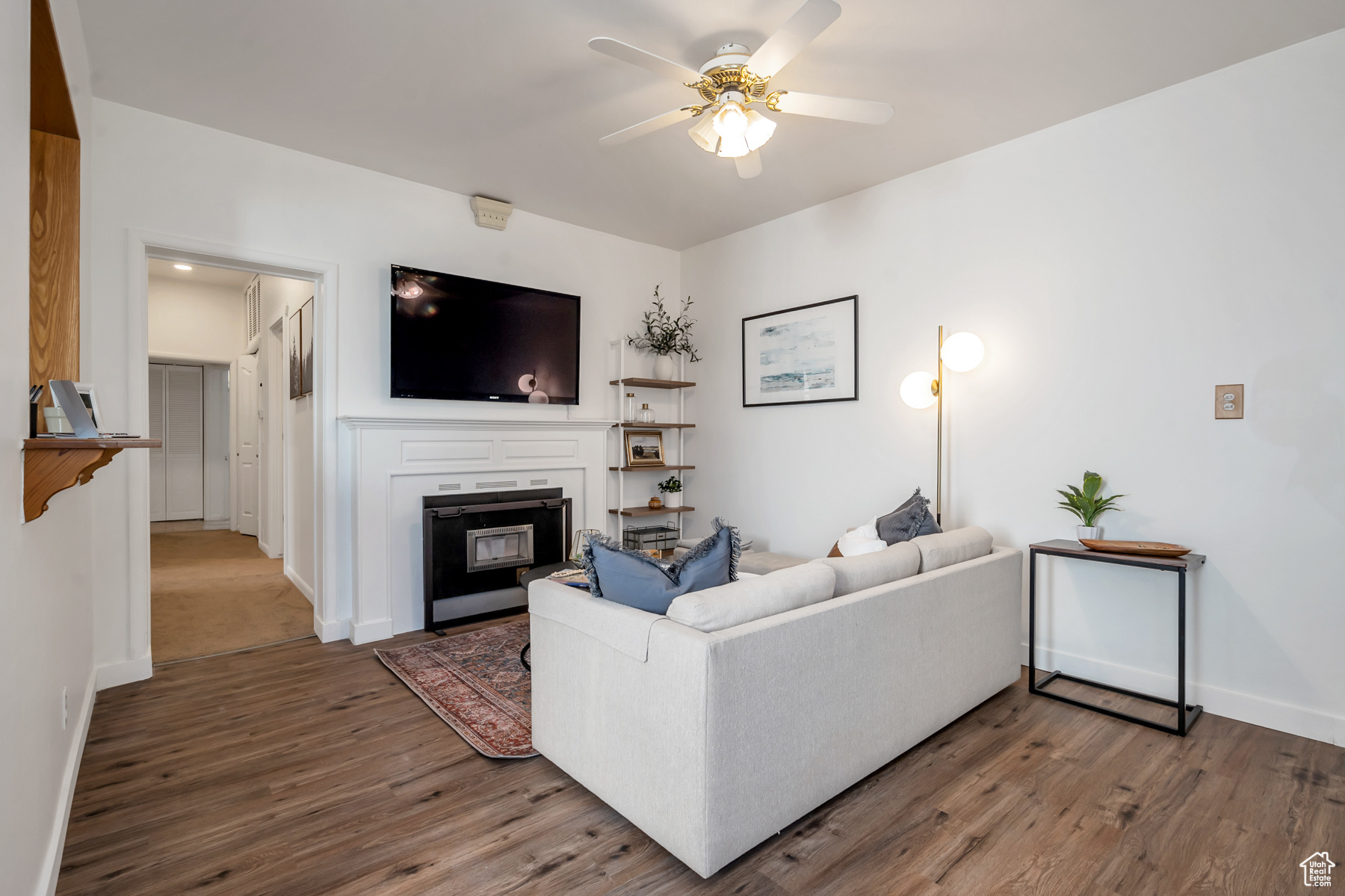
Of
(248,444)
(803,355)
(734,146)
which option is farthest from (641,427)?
(248,444)

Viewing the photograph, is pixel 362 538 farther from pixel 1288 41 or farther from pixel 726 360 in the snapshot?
pixel 1288 41

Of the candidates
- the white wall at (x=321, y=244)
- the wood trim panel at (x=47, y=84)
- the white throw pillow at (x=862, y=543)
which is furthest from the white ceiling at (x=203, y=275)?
the white throw pillow at (x=862, y=543)

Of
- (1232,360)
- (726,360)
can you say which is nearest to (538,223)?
(726,360)

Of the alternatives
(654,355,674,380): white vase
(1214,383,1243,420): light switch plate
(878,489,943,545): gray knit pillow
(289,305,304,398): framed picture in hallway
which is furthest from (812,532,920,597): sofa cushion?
(289,305,304,398): framed picture in hallway

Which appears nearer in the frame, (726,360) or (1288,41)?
(1288,41)

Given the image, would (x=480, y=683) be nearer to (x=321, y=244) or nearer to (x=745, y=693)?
(x=745, y=693)

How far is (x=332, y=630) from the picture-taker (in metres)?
3.65

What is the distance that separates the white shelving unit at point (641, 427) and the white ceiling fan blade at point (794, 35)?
2.74 m

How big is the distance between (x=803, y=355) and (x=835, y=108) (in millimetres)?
2033

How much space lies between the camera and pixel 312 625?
3.95m

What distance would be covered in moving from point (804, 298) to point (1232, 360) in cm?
228

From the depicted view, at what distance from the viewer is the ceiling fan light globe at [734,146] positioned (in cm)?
252

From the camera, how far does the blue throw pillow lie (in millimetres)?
1904

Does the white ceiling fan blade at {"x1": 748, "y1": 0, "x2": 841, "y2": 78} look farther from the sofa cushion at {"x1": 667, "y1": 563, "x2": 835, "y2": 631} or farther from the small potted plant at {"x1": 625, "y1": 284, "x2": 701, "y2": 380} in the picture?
the small potted plant at {"x1": 625, "y1": 284, "x2": 701, "y2": 380}
